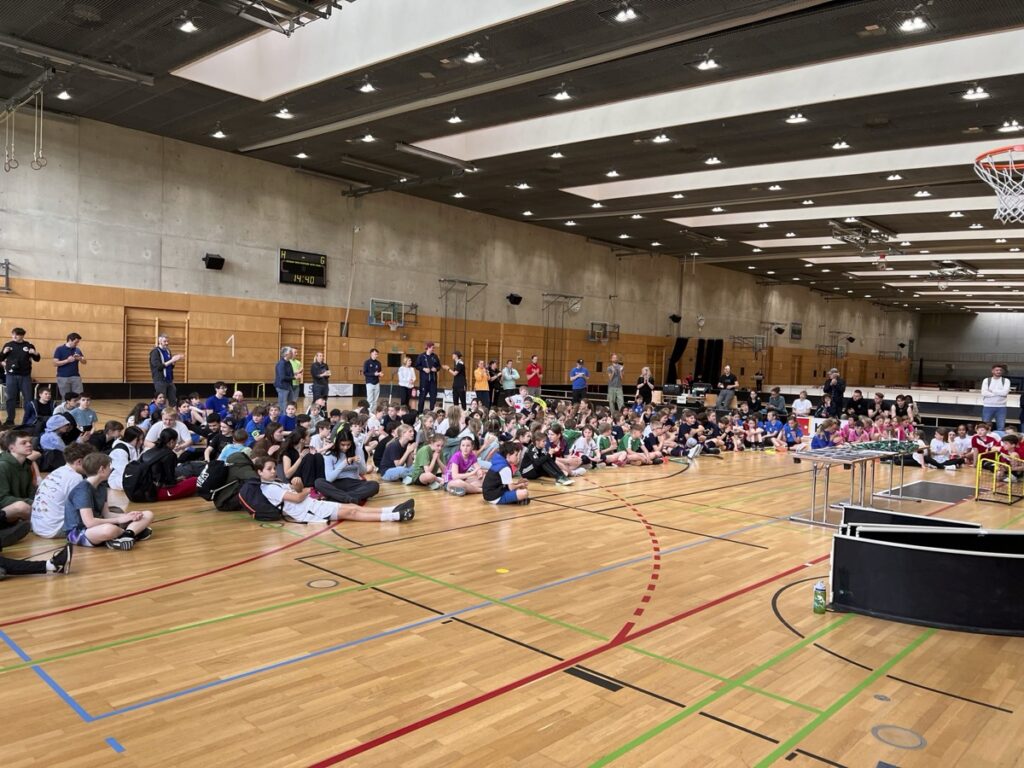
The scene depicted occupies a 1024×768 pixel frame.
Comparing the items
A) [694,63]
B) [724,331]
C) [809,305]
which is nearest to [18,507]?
[694,63]

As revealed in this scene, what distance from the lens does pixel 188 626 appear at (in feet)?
15.8

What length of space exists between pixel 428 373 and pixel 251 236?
6.43 meters

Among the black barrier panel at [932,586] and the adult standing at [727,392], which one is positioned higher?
the adult standing at [727,392]

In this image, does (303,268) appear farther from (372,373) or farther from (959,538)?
(959,538)

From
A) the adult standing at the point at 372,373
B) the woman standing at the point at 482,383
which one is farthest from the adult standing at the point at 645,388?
the adult standing at the point at 372,373

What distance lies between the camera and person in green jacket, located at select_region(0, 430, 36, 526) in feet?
22.0

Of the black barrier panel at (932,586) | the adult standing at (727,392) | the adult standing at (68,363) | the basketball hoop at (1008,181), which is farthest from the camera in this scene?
the adult standing at (727,392)

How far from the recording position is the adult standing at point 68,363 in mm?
12797

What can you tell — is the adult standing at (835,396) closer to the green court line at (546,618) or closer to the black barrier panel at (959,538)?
the black barrier panel at (959,538)

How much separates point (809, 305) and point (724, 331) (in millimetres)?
9611

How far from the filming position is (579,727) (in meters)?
3.67

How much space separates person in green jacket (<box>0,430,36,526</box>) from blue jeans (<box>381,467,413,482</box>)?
451 cm

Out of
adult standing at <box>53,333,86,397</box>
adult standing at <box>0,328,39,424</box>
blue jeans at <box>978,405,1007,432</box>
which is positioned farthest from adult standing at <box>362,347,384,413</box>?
blue jeans at <box>978,405,1007,432</box>

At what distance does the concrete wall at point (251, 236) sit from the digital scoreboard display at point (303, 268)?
0.23 meters
